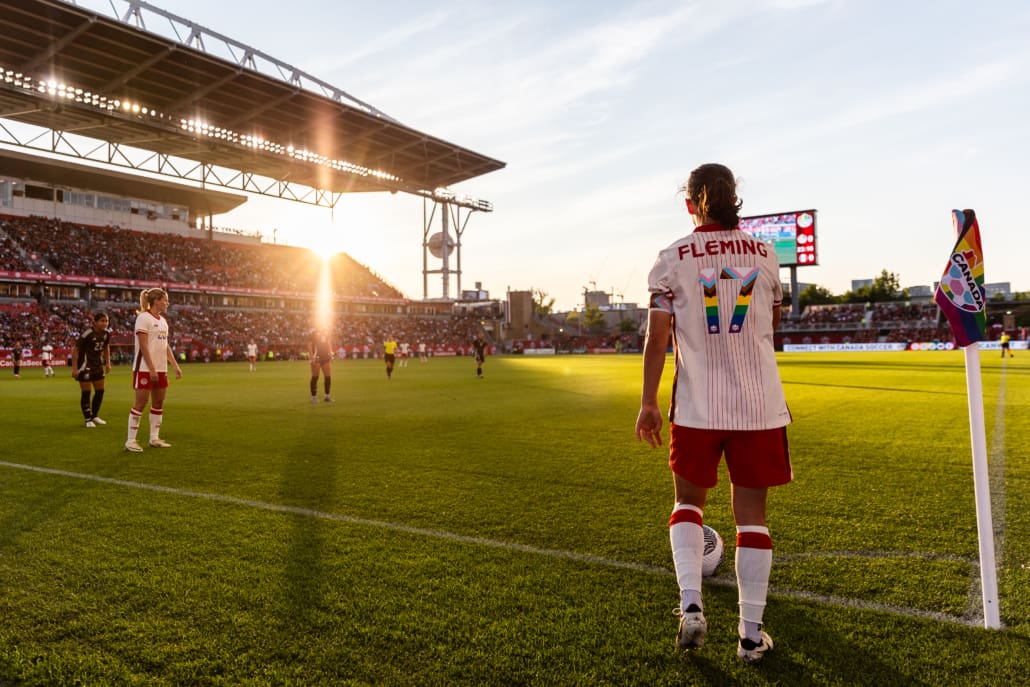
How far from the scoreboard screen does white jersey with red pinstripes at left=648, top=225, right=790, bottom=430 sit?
5491 centimetres

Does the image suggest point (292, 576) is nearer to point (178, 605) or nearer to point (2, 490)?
point (178, 605)

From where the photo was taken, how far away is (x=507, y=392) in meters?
16.8

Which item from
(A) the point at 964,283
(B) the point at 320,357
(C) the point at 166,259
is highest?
(C) the point at 166,259

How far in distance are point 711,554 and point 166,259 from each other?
61.3 meters

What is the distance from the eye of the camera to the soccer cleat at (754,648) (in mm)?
2639

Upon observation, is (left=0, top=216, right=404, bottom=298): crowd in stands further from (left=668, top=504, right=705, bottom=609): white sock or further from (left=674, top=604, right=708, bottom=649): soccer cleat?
(left=674, top=604, right=708, bottom=649): soccer cleat

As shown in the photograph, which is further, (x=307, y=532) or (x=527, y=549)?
(x=307, y=532)

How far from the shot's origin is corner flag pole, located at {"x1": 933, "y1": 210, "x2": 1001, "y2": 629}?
282 centimetres

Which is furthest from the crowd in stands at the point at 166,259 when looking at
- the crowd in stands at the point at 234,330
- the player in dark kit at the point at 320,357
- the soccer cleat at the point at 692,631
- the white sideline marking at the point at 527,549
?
the soccer cleat at the point at 692,631

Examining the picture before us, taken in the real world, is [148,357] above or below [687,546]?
above

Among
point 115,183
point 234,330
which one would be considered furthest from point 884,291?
point 115,183

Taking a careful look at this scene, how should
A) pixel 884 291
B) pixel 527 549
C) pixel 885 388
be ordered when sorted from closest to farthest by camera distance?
pixel 527 549
pixel 885 388
pixel 884 291

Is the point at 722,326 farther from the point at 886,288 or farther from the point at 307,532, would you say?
the point at 886,288

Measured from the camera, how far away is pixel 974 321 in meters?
2.87
